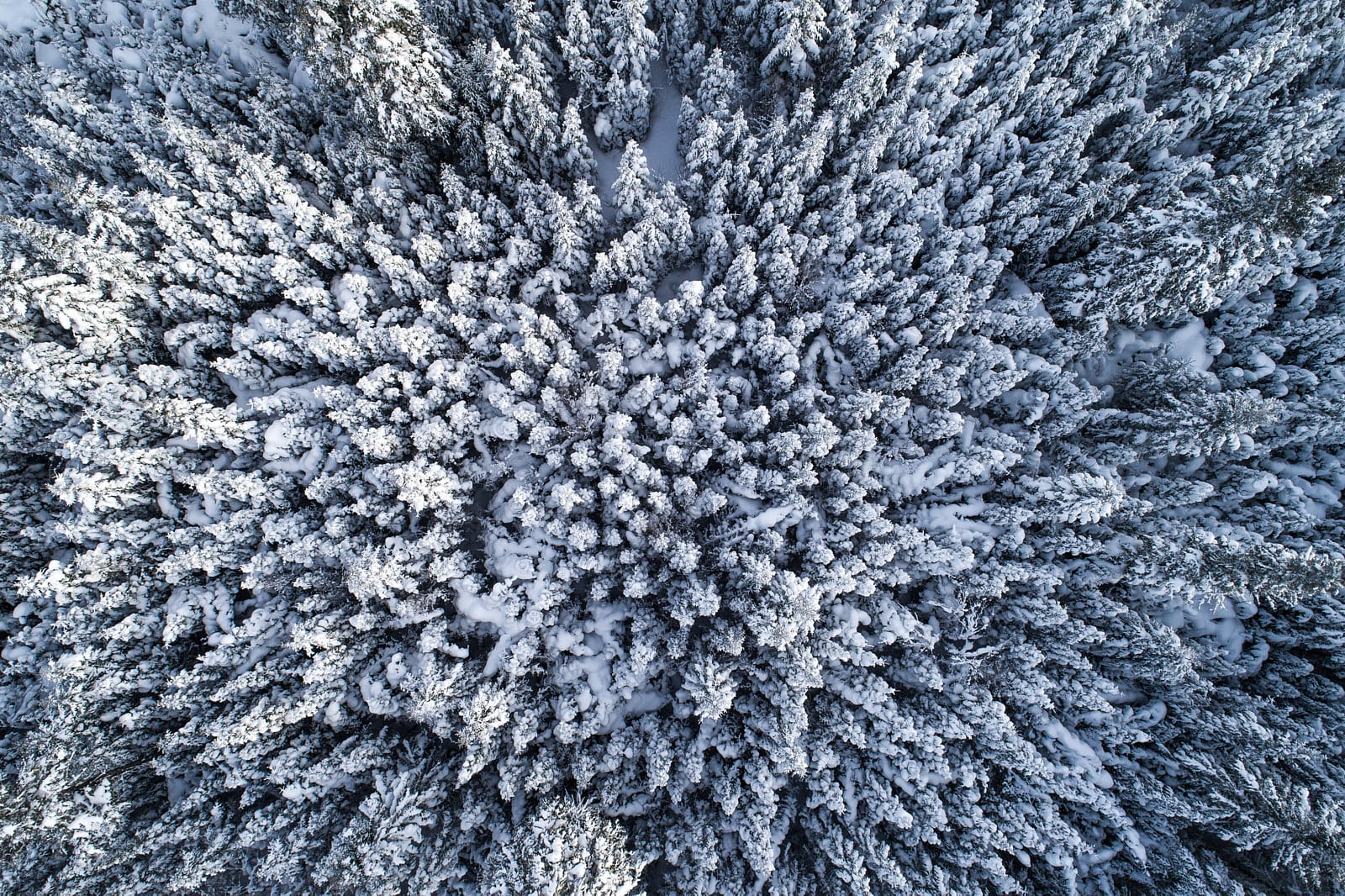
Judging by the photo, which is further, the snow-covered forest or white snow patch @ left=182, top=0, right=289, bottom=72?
white snow patch @ left=182, top=0, right=289, bottom=72

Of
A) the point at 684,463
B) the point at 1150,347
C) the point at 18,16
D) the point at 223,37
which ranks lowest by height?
the point at 1150,347

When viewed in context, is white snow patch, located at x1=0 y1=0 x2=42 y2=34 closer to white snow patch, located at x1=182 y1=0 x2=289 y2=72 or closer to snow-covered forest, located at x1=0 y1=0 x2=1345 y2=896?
snow-covered forest, located at x1=0 y1=0 x2=1345 y2=896

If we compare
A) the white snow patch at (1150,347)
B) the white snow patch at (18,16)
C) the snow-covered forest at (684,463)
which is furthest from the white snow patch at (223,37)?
the white snow patch at (1150,347)

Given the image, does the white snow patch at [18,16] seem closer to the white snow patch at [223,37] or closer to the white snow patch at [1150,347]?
the white snow patch at [223,37]

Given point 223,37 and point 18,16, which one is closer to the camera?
point 223,37

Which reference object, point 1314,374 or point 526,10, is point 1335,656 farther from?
point 526,10

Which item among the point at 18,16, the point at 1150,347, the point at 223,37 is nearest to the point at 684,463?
the point at 1150,347

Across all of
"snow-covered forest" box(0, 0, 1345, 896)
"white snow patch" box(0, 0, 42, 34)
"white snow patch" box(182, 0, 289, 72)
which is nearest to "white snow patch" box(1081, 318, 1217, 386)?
"snow-covered forest" box(0, 0, 1345, 896)

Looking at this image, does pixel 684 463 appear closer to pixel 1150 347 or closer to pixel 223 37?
pixel 1150 347

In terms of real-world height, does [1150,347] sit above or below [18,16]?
below
